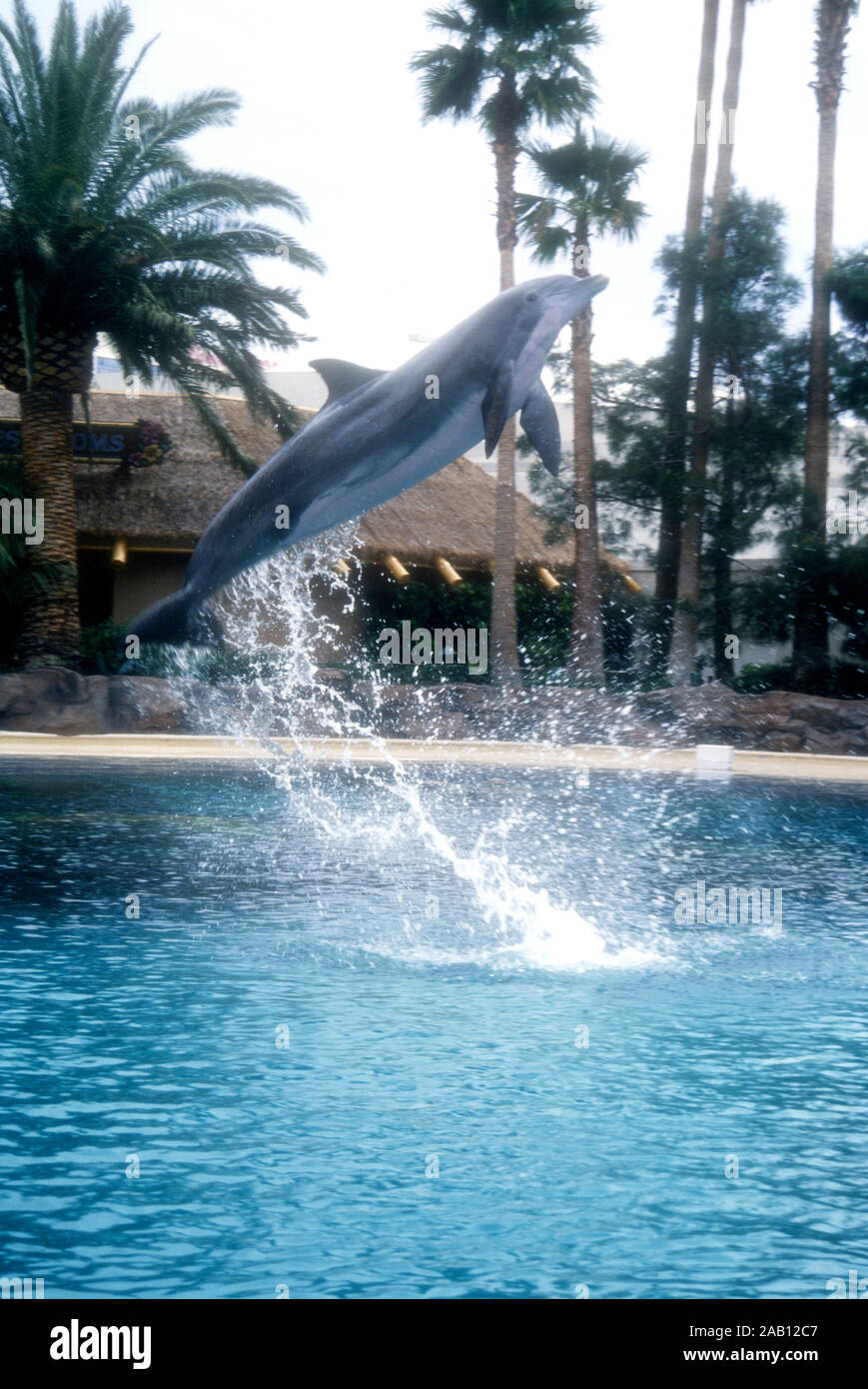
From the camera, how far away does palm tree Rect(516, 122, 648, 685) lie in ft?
73.0

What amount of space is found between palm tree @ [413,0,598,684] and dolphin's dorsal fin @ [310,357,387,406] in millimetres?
15363

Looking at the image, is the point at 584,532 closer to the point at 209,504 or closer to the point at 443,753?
the point at 443,753

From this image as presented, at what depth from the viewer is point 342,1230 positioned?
13.7 feet

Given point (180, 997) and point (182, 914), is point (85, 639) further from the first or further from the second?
point (180, 997)

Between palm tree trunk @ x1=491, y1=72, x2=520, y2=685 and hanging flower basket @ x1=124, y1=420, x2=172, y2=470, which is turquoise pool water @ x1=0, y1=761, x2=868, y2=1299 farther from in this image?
hanging flower basket @ x1=124, y1=420, x2=172, y2=470

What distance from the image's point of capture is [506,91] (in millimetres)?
22625

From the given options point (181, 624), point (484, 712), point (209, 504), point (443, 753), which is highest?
point (209, 504)

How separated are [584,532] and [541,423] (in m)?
15.9

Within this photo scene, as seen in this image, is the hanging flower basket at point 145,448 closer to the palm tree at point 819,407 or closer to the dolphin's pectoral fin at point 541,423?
the palm tree at point 819,407

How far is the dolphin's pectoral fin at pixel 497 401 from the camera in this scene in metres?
6.18

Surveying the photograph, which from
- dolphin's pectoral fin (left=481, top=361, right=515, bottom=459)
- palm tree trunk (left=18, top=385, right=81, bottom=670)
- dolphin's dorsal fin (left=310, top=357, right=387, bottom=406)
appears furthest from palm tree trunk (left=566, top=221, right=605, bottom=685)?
dolphin's pectoral fin (left=481, top=361, right=515, bottom=459)

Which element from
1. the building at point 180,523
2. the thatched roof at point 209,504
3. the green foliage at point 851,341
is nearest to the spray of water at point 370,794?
the building at point 180,523

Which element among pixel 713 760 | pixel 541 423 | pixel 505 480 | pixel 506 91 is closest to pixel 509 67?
pixel 506 91

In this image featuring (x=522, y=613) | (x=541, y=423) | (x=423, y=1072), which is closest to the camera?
(x=423, y=1072)
